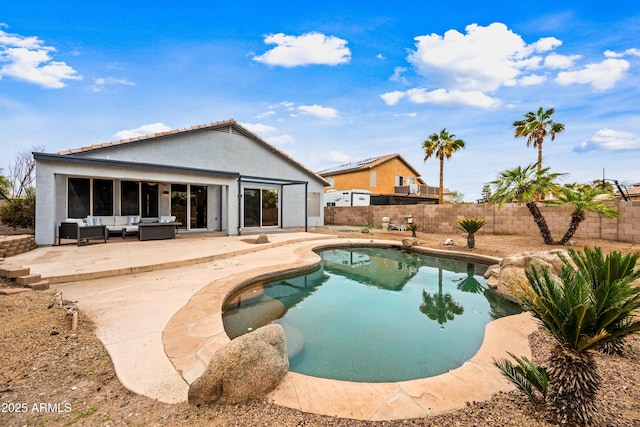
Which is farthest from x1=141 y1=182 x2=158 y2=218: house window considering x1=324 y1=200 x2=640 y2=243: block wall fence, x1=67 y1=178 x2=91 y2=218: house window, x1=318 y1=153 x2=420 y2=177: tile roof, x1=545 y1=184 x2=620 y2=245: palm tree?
x1=318 y1=153 x2=420 y2=177: tile roof

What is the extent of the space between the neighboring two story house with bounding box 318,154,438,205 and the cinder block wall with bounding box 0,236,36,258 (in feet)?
72.6

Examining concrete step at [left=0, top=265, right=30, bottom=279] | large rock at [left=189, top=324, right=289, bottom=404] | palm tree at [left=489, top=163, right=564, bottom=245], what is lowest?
large rock at [left=189, top=324, right=289, bottom=404]

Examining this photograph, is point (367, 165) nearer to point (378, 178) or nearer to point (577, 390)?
point (378, 178)

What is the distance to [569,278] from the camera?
7.01ft

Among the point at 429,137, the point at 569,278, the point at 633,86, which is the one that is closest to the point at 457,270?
the point at 569,278

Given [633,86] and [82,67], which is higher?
[82,67]

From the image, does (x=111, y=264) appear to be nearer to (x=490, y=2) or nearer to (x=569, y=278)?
(x=569, y=278)

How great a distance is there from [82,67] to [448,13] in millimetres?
16800

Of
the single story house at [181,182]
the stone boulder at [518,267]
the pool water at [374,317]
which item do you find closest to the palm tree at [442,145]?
the single story house at [181,182]

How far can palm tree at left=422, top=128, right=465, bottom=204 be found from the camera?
69.4 feet

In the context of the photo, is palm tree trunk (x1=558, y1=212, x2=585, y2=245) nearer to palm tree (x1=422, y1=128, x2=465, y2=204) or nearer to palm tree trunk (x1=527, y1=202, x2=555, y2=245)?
palm tree trunk (x1=527, y1=202, x2=555, y2=245)

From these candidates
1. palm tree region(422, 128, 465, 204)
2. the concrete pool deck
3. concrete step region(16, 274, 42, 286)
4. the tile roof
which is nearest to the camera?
the concrete pool deck

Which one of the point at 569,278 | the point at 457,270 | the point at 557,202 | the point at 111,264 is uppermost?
the point at 557,202

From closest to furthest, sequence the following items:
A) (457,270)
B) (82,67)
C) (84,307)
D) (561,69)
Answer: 1. (84,307)
2. (457,270)
3. (561,69)
4. (82,67)
